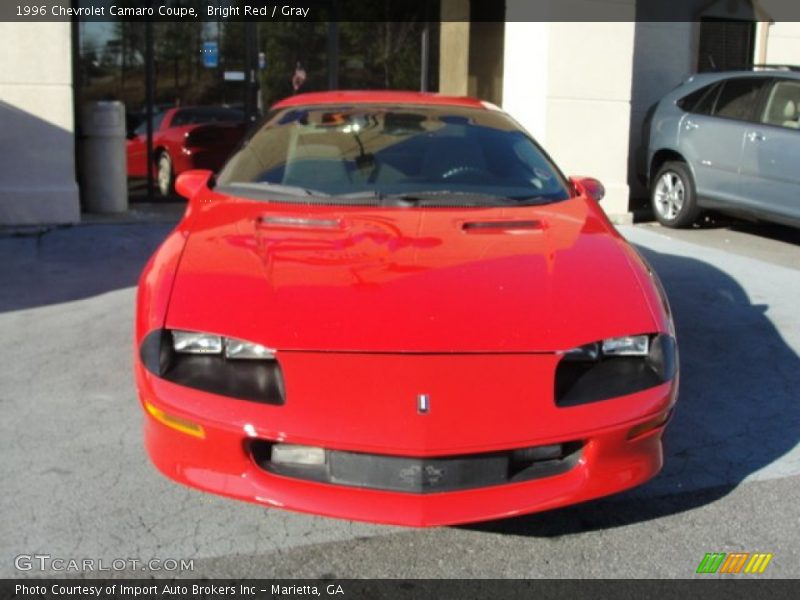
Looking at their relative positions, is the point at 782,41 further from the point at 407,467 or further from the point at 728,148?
the point at 407,467

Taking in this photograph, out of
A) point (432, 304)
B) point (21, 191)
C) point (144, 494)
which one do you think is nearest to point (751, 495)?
point (432, 304)

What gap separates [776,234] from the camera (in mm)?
9938

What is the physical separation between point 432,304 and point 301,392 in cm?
59

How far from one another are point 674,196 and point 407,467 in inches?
307

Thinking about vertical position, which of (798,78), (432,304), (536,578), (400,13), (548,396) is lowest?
(536,578)

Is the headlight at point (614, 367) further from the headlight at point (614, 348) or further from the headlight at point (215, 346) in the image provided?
the headlight at point (215, 346)

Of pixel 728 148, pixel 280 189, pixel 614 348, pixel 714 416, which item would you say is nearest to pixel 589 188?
pixel 714 416

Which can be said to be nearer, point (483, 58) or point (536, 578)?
point (536, 578)

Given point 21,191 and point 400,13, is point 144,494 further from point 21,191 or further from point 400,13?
point 400,13

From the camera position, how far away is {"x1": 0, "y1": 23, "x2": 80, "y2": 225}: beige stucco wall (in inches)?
339

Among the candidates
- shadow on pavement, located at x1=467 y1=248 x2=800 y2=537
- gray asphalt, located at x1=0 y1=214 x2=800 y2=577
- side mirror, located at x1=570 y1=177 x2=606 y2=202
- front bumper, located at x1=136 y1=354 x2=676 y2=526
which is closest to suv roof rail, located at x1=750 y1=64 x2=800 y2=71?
shadow on pavement, located at x1=467 y1=248 x2=800 y2=537

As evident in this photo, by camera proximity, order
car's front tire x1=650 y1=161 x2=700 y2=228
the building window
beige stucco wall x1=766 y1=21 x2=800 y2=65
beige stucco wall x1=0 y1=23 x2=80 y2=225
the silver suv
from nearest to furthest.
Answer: beige stucco wall x1=0 y1=23 x2=80 y2=225 → the silver suv → car's front tire x1=650 y1=161 x2=700 y2=228 → the building window → beige stucco wall x1=766 y1=21 x2=800 y2=65

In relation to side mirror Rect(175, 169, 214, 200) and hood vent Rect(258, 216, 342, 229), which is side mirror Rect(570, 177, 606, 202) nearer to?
hood vent Rect(258, 216, 342, 229)

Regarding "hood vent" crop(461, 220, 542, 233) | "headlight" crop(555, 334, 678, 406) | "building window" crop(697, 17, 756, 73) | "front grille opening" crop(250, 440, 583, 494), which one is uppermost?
"building window" crop(697, 17, 756, 73)
